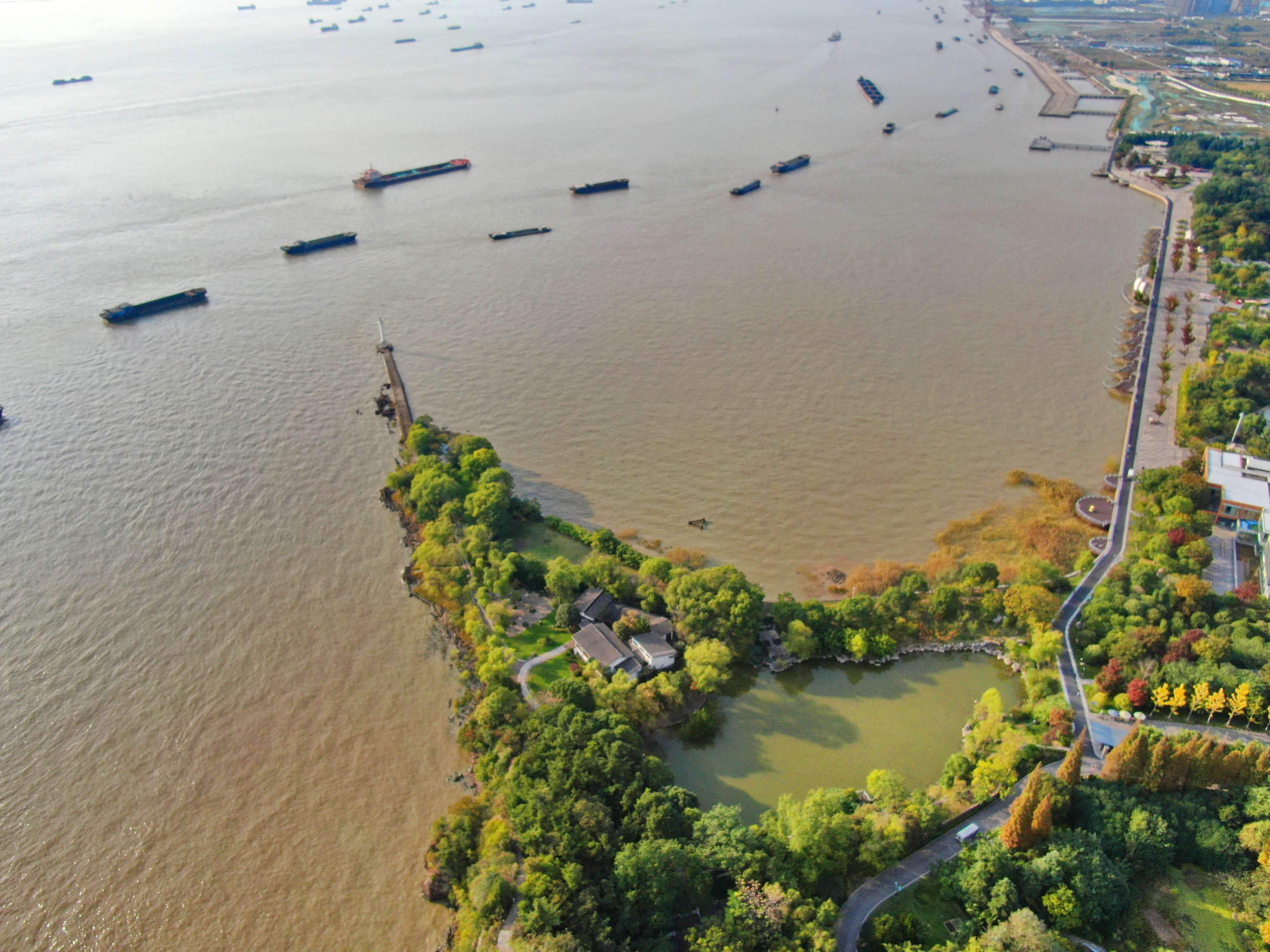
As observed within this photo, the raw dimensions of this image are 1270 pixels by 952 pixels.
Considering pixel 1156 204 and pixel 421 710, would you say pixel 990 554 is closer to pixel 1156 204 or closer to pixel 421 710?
pixel 421 710

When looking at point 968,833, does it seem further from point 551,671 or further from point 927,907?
point 551,671

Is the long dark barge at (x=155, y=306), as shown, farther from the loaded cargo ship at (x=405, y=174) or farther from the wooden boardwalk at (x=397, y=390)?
the loaded cargo ship at (x=405, y=174)

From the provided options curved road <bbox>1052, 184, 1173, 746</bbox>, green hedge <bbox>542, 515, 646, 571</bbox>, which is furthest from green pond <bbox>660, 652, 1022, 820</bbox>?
green hedge <bbox>542, 515, 646, 571</bbox>

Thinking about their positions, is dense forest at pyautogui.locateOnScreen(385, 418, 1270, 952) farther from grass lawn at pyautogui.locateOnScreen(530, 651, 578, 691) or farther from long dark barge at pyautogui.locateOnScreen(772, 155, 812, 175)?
long dark barge at pyautogui.locateOnScreen(772, 155, 812, 175)

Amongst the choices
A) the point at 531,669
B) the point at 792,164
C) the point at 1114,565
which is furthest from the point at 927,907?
the point at 792,164

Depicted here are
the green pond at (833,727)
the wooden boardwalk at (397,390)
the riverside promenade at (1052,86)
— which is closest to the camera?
the green pond at (833,727)

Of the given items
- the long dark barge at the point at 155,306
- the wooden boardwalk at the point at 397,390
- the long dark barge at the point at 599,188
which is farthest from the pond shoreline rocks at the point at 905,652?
the long dark barge at the point at 599,188

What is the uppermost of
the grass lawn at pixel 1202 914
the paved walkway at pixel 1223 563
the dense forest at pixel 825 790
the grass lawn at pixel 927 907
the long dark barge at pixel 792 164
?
the long dark barge at pixel 792 164

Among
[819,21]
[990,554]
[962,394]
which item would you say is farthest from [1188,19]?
[990,554]
